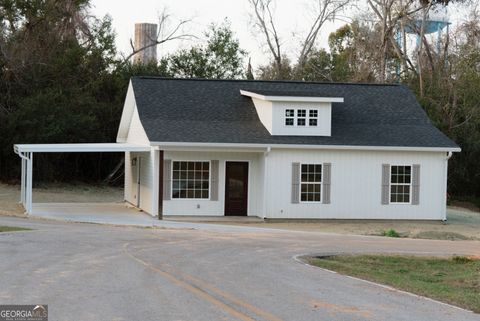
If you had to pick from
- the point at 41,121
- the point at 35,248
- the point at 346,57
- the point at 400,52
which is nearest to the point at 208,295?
the point at 35,248

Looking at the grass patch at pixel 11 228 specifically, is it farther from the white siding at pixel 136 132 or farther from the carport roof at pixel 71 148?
the white siding at pixel 136 132

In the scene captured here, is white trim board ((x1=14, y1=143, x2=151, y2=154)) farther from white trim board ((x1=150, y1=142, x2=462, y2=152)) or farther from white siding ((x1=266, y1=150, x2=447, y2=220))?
white siding ((x1=266, y1=150, x2=447, y2=220))

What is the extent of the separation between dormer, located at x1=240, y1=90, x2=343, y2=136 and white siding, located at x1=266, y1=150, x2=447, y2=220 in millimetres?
1111

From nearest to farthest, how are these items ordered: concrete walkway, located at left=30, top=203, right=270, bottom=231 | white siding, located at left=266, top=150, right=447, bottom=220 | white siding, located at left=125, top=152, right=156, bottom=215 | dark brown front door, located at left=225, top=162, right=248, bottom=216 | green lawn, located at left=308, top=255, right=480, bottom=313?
green lawn, located at left=308, top=255, right=480, bottom=313 < concrete walkway, located at left=30, top=203, right=270, bottom=231 < white siding, located at left=266, top=150, right=447, bottom=220 < white siding, located at left=125, top=152, right=156, bottom=215 < dark brown front door, located at left=225, top=162, right=248, bottom=216

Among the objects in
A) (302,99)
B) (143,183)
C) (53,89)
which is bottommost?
(143,183)

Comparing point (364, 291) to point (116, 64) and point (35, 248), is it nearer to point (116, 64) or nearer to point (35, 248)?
point (35, 248)

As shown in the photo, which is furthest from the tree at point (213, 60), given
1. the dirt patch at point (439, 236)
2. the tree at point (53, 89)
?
the dirt patch at point (439, 236)

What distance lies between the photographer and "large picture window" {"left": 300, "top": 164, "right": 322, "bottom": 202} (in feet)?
85.7

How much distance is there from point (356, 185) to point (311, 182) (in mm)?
1628

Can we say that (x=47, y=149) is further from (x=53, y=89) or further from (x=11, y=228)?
(x=53, y=89)

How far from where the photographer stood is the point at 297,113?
88.4 ft

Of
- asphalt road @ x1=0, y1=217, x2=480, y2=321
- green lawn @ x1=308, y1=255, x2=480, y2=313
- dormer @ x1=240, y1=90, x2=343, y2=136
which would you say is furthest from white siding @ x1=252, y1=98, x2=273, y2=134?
green lawn @ x1=308, y1=255, x2=480, y2=313

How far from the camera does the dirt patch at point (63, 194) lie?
31252mm

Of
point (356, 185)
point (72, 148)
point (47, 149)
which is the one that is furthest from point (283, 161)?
point (47, 149)
